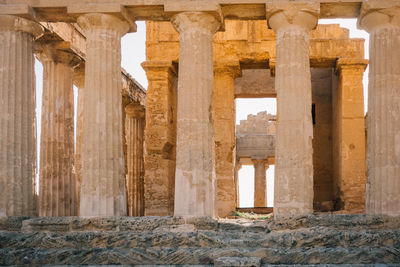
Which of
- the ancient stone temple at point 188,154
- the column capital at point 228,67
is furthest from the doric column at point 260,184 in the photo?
the ancient stone temple at point 188,154

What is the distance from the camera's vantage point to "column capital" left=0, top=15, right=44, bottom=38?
14953 mm

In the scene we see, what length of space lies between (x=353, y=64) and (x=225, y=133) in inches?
211

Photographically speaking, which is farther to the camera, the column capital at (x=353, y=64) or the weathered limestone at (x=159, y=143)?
the column capital at (x=353, y=64)

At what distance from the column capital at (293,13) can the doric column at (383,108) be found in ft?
4.46

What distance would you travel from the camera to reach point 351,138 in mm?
19719

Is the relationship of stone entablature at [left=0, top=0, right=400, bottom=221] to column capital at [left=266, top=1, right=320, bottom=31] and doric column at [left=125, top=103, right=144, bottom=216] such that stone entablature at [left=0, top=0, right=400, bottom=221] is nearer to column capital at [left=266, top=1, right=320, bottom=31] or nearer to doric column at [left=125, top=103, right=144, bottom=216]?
column capital at [left=266, top=1, right=320, bottom=31]

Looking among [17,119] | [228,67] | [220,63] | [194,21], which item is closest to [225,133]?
[228,67]

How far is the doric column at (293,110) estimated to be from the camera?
1386 cm

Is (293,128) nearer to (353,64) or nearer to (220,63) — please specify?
(220,63)

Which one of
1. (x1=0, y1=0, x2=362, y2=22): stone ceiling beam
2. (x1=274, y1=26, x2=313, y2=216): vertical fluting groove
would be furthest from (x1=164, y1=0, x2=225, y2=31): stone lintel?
(x1=274, y1=26, x2=313, y2=216): vertical fluting groove

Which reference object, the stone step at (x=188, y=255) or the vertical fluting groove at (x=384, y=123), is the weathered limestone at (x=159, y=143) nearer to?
the stone step at (x=188, y=255)

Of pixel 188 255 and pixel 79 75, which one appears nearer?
pixel 188 255

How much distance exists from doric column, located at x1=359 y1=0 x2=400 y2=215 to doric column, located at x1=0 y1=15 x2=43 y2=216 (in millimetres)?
9065

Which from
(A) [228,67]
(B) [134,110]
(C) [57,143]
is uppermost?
(A) [228,67]
